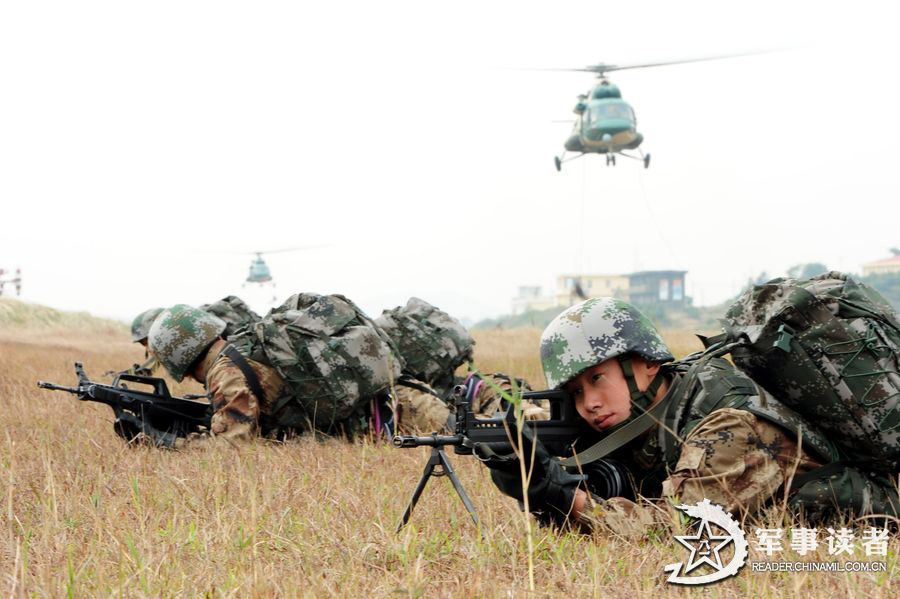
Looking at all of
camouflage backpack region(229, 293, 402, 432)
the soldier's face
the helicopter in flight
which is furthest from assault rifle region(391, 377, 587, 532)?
the helicopter in flight

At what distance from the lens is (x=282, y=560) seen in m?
3.28

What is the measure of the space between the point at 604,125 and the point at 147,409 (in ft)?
108

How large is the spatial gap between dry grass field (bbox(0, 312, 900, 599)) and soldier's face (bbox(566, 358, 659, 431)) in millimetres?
502

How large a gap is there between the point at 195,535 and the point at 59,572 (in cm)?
52

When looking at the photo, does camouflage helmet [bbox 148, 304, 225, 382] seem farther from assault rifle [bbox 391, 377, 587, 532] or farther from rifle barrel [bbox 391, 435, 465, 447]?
rifle barrel [bbox 391, 435, 465, 447]

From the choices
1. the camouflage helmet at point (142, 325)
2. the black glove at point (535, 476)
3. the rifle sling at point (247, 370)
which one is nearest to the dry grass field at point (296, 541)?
the black glove at point (535, 476)

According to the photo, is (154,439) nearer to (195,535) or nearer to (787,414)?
(195,535)

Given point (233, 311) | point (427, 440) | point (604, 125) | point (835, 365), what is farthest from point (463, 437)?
point (604, 125)

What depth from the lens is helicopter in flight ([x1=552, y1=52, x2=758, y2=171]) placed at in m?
37.4

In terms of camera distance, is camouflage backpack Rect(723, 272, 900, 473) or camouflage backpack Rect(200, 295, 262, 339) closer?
camouflage backpack Rect(723, 272, 900, 473)

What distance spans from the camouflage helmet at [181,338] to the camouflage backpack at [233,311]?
6.86 feet

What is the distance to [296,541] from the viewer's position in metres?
3.50

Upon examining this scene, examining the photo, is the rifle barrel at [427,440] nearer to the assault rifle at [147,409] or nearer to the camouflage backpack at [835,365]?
the camouflage backpack at [835,365]

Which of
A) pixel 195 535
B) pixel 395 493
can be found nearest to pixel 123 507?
pixel 195 535
